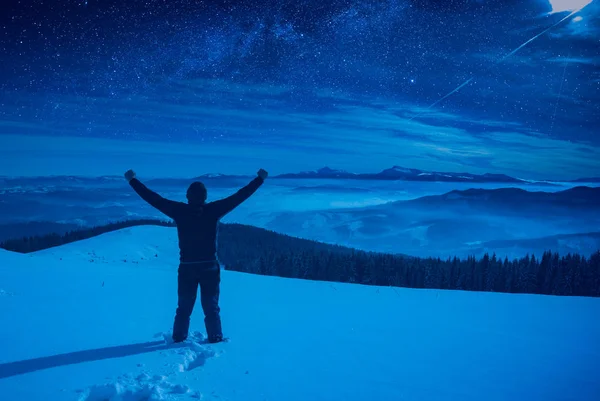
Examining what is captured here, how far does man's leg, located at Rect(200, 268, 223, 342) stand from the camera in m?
3.97

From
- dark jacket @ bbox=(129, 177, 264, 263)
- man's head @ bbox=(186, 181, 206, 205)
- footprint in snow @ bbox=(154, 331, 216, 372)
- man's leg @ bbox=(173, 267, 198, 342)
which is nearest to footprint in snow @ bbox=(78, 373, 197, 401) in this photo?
footprint in snow @ bbox=(154, 331, 216, 372)

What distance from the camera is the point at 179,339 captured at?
12.8 ft

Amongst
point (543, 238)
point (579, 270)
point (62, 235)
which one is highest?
point (543, 238)

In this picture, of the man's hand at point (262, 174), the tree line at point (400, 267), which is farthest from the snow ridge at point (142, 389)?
the tree line at point (400, 267)

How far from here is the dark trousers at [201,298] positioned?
12.9 ft

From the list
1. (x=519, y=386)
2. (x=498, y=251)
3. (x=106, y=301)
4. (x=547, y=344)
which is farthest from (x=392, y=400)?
(x=498, y=251)

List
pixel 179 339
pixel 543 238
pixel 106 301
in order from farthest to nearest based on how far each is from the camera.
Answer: pixel 543 238 → pixel 106 301 → pixel 179 339

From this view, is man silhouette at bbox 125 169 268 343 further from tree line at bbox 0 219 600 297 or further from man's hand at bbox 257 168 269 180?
tree line at bbox 0 219 600 297

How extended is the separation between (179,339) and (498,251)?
26.0m

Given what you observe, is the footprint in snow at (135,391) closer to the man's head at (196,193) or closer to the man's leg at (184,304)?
the man's leg at (184,304)

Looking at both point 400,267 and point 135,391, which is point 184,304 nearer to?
point 135,391

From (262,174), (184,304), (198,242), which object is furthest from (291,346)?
(262,174)

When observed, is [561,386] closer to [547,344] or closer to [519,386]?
[519,386]

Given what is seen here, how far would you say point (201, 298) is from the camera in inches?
159
